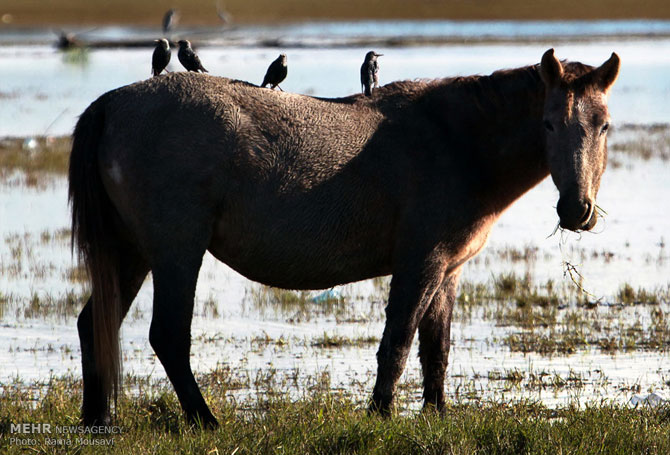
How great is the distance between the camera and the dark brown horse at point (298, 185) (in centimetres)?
537

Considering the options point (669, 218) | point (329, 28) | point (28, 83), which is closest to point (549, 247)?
point (669, 218)

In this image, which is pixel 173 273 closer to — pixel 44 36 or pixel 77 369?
pixel 77 369

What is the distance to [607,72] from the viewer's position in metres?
5.29

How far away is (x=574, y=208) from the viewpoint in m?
5.01

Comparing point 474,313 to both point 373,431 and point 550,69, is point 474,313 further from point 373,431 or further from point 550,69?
point 373,431

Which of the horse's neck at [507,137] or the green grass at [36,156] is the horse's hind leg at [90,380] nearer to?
the horse's neck at [507,137]

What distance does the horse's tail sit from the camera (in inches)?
216

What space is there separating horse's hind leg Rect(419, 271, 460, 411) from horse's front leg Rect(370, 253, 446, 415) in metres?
0.39

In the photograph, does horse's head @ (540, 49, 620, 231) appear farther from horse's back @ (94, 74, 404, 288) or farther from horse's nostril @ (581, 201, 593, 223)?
horse's back @ (94, 74, 404, 288)

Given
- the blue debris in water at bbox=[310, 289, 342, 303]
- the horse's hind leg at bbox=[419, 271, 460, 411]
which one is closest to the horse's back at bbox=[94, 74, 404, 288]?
the horse's hind leg at bbox=[419, 271, 460, 411]

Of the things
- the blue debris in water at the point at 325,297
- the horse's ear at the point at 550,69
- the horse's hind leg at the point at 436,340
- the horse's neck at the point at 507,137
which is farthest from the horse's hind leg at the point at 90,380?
the blue debris in water at the point at 325,297

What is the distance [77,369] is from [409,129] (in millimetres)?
3000

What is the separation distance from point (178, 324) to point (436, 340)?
1.53 metres

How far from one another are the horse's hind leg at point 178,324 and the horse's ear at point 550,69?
6.39ft
